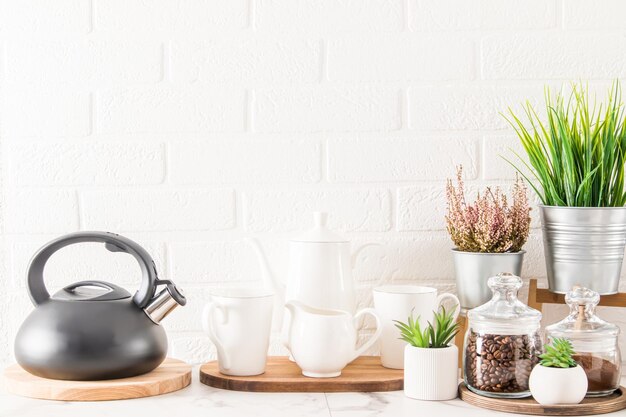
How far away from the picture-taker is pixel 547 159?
1.49m

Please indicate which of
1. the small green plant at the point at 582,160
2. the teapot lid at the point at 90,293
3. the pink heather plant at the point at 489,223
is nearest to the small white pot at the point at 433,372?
the pink heather plant at the point at 489,223

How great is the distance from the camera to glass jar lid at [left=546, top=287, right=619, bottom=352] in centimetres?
125

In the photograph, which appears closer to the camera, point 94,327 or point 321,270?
point 94,327

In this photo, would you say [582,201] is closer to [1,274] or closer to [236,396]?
[236,396]

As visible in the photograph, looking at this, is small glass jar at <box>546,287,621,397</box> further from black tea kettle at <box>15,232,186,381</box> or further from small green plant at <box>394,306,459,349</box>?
black tea kettle at <box>15,232,186,381</box>

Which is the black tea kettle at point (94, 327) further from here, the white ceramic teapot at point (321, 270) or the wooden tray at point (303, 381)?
the white ceramic teapot at point (321, 270)

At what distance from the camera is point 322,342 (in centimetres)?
130

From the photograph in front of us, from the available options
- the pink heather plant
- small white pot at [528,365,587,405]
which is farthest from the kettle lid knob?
small white pot at [528,365,587,405]

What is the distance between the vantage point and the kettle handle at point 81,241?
1323 millimetres

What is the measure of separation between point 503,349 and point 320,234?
1.22ft

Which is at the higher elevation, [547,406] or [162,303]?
[162,303]

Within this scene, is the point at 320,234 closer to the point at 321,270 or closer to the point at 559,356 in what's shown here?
the point at 321,270

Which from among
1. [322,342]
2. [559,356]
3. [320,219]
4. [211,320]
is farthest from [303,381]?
[559,356]

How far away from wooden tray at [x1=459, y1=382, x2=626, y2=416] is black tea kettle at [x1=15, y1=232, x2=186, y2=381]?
19.2 inches
